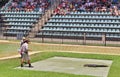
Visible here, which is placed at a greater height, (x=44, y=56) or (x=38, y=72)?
(x=38, y=72)

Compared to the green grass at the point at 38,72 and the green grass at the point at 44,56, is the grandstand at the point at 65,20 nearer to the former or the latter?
the green grass at the point at 44,56

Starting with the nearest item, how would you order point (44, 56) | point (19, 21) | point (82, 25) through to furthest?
point (44, 56), point (82, 25), point (19, 21)

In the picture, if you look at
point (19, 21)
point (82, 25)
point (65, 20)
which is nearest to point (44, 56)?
point (82, 25)

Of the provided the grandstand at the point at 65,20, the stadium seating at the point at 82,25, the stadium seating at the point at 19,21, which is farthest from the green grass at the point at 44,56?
the stadium seating at the point at 19,21

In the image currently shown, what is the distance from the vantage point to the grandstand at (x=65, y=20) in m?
30.1

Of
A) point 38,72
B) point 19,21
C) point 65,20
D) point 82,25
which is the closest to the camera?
point 38,72

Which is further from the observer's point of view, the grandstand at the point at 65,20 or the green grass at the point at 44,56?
the grandstand at the point at 65,20

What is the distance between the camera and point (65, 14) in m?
33.8

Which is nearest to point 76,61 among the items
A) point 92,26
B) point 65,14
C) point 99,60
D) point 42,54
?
point 99,60

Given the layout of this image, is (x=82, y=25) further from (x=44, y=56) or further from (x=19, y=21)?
(x=44, y=56)

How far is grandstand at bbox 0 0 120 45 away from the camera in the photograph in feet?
98.9

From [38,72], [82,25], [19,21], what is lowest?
[38,72]

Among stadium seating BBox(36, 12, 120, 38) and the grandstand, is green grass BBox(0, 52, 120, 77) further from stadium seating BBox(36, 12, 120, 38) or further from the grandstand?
stadium seating BBox(36, 12, 120, 38)

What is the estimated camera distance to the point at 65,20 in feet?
108
